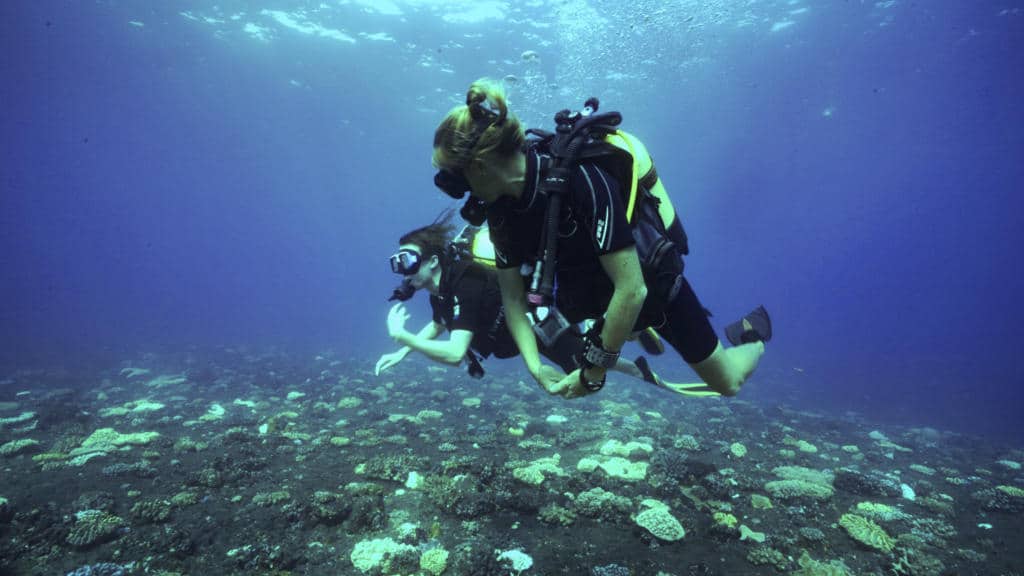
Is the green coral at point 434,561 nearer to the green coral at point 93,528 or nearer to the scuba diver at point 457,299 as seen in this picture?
the scuba diver at point 457,299

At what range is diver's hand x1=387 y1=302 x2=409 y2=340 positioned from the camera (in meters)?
4.46

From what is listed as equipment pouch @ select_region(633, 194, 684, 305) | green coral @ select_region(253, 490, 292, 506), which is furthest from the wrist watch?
green coral @ select_region(253, 490, 292, 506)

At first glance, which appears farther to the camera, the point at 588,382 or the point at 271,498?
the point at 271,498

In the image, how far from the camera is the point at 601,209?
227 cm

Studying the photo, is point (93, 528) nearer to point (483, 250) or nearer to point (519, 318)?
point (483, 250)

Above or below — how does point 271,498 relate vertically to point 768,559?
below

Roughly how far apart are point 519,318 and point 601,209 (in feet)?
4.66

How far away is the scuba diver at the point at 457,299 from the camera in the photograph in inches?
178

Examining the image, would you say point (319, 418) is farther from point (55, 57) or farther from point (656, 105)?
point (55, 57)

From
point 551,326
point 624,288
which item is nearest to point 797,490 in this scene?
point 551,326

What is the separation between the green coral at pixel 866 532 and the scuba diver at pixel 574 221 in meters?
4.06

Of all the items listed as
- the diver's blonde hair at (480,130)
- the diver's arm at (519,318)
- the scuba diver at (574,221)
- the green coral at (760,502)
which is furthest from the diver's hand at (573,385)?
the green coral at (760,502)

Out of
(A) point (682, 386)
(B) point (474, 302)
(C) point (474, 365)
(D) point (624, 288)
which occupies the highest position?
(D) point (624, 288)

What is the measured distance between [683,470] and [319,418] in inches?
365
